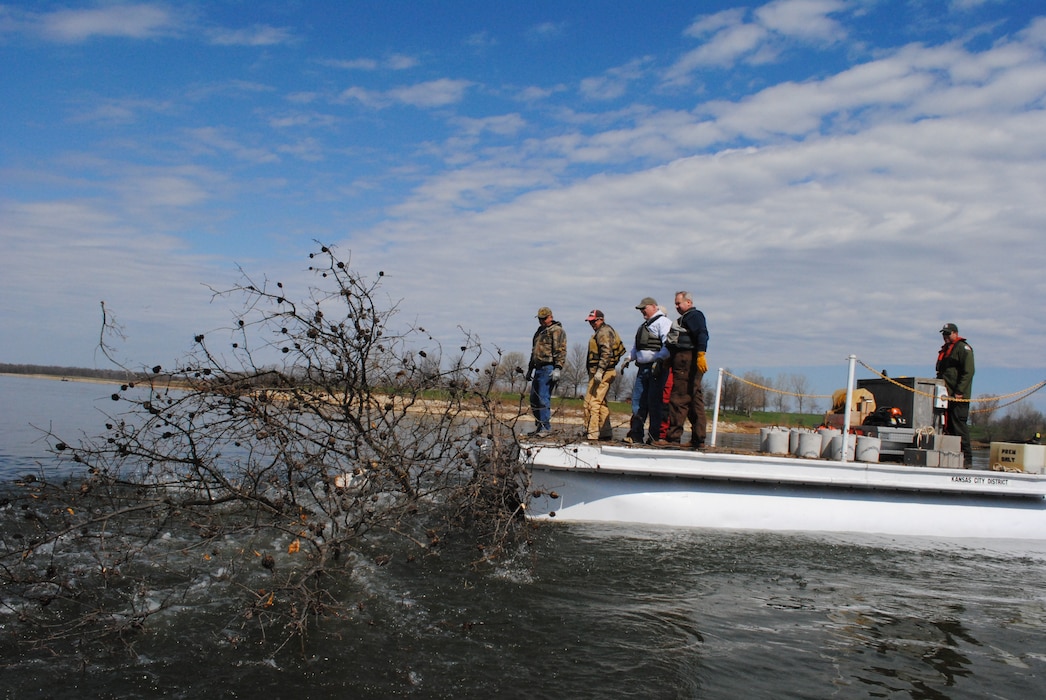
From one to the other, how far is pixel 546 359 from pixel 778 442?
3551mm

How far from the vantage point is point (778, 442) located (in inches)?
443

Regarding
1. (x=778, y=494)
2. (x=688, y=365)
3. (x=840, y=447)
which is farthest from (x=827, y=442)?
(x=688, y=365)

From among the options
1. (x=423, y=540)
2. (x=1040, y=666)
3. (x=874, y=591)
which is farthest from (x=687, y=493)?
(x=1040, y=666)

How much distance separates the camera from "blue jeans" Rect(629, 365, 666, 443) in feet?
35.7

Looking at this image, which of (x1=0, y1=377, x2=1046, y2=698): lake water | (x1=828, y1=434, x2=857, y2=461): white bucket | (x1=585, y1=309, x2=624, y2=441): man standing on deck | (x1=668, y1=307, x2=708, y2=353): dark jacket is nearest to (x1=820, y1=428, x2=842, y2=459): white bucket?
(x1=828, y1=434, x2=857, y2=461): white bucket

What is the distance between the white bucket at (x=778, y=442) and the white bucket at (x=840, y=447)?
634 mm

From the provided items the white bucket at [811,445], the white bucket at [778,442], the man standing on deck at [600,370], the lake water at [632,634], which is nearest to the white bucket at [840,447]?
the white bucket at [811,445]

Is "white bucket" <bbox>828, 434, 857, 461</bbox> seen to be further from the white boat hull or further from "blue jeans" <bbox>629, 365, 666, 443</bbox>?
"blue jeans" <bbox>629, 365, 666, 443</bbox>

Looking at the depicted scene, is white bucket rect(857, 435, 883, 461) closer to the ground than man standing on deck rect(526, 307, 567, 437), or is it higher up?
closer to the ground

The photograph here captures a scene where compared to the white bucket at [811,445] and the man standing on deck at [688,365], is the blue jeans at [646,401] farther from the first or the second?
the white bucket at [811,445]

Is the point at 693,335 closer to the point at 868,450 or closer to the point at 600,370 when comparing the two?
the point at 600,370

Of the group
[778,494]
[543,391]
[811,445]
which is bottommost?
[778,494]

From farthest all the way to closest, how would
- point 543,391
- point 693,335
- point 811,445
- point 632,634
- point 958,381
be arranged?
point 958,381
point 543,391
point 811,445
point 693,335
point 632,634

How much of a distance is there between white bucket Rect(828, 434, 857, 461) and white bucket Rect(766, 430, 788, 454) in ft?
2.08
